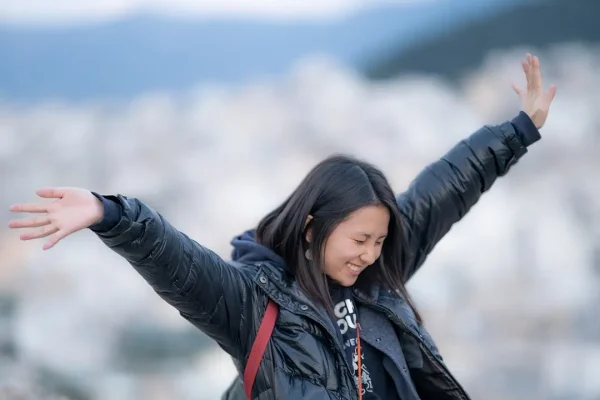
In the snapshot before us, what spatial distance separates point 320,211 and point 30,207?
60 cm

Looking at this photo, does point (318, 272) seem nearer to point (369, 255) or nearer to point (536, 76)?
point (369, 255)

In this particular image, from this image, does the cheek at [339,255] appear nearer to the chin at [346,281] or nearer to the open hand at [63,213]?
the chin at [346,281]

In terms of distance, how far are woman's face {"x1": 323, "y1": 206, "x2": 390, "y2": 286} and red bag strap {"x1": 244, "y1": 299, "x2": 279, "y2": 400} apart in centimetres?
19

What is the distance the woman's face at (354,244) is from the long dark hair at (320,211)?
0.01 meters

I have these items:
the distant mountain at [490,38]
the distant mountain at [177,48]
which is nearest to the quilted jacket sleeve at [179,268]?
the distant mountain at [177,48]

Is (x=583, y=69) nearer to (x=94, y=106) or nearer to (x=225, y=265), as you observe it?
(x=94, y=106)

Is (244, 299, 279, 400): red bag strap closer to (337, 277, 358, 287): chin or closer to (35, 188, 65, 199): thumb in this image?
(337, 277, 358, 287): chin

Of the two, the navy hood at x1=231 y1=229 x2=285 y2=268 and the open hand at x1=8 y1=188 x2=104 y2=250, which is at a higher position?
the navy hood at x1=231 y1=229 x2=285 y2=268

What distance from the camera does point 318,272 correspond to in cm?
171

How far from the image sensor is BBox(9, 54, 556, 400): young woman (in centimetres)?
147

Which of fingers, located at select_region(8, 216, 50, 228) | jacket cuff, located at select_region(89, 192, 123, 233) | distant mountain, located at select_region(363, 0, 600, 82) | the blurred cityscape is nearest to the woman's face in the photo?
jacket cuff, located at select_region(89, 192, 123, 233)

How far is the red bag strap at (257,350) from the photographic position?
1.59m

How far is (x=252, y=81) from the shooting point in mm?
4328

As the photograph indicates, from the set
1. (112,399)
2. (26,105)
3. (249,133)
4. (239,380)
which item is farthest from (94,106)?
(239,380)
